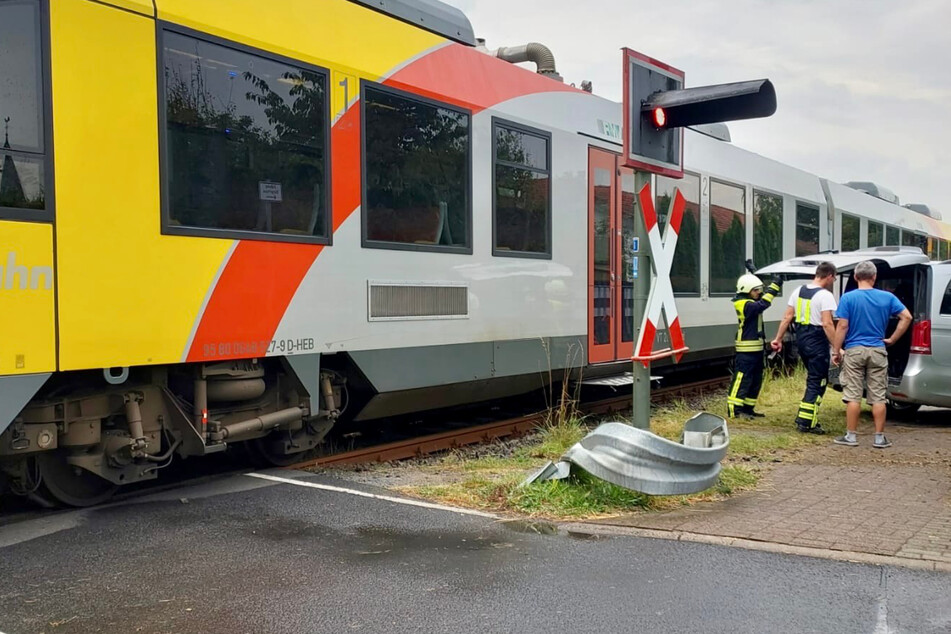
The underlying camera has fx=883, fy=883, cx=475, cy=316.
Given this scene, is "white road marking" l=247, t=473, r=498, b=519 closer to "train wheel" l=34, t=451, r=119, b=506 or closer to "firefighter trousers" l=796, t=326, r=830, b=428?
"train wheel" l=34, t=451, r=119, b=506

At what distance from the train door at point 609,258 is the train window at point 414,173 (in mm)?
2181

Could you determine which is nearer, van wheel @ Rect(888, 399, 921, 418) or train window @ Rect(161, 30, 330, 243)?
train window @ Rect(161, 30, 330, 243)

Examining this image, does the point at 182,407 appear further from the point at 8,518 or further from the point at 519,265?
the point at 519,265

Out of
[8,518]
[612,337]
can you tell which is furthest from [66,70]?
[612,337]

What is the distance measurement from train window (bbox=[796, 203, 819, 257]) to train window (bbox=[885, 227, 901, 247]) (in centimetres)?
491

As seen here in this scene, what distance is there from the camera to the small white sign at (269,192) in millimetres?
5961

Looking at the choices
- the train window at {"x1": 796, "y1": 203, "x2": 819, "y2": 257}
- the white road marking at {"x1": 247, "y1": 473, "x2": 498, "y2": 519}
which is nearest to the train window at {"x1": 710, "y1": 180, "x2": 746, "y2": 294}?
the train window at {"x1": 796, "y1": 203, "x2": 819, "y2": 257}

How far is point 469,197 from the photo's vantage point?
7.70 metres

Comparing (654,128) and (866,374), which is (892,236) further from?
(654,128)

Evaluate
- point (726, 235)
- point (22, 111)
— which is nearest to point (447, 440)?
point (22, 111)

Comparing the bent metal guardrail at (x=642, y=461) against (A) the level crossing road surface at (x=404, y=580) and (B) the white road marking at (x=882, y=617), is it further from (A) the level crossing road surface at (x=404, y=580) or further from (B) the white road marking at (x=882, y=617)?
(B) the white road marking at (x=882, y=617)

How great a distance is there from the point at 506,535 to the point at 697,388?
834 centimetres

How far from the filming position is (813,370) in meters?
8.94

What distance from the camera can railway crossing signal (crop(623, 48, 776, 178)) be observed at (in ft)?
19.0
